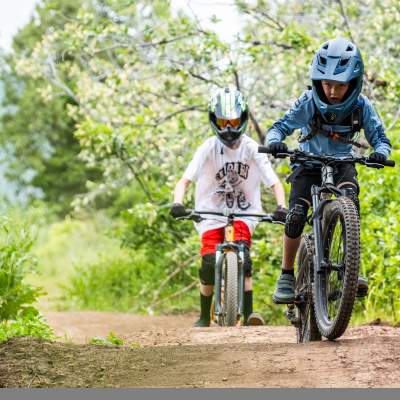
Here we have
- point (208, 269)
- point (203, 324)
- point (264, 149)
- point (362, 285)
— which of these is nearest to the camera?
point (362, 285)

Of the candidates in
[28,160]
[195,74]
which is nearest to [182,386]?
[195,74]

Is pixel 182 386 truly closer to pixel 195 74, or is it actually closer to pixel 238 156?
pixel 238 156

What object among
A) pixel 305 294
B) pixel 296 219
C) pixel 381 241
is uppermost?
pixel 381 241

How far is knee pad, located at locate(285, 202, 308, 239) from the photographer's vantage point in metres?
6.14

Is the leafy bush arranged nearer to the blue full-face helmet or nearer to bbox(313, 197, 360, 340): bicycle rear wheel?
bbox(313, 197, 360, 340): bicycle rear wheel

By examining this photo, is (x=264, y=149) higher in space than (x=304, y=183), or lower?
higher

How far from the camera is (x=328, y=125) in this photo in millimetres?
6000

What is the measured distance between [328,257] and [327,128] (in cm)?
84

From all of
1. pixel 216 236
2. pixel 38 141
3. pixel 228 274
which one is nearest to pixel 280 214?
pixel 228 274

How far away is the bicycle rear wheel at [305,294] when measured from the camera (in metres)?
6.04

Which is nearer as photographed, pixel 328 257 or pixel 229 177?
pixel 328 257

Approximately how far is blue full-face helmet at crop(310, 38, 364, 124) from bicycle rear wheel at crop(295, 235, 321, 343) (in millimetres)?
883

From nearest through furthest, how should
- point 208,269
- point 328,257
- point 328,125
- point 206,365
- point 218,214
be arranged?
point 206,365 < point 328,257 < point 328,125 < point 218,214 < point 208,269

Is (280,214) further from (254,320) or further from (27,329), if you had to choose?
(27,329)
